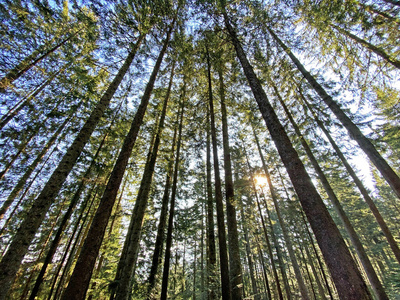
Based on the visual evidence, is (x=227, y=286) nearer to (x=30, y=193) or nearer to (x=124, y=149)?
(x=124, y=149)

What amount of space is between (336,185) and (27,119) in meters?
29.7

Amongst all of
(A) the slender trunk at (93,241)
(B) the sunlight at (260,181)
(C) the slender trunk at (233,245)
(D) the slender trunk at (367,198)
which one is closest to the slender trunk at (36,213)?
(A) the slender trunk at (93,241)

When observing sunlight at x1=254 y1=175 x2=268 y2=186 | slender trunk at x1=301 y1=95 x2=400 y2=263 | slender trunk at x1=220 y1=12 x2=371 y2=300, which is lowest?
slender trunk at x1=220 y1=12 x2=371 y2=300

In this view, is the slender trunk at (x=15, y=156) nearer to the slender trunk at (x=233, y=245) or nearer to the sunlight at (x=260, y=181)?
the slender trunk at (x=233, y=245)

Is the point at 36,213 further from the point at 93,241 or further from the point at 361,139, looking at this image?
the point at 361,139

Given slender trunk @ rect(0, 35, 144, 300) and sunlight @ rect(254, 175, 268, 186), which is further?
sunlight @ rect(254, 175, 268, 186)

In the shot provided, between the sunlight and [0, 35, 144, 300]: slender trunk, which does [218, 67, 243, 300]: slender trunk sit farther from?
the sunlight

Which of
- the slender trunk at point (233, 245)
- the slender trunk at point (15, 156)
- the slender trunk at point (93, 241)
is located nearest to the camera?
the slender trunk at point (93, 241)

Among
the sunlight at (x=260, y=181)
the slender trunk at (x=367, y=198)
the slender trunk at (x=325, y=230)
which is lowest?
the slender trunk at (x=325, y=230)

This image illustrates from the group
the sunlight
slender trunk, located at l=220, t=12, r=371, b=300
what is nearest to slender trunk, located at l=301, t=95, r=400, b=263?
the sunlight

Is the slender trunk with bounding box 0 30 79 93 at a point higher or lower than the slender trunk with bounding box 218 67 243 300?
higher

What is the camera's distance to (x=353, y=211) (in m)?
23.3

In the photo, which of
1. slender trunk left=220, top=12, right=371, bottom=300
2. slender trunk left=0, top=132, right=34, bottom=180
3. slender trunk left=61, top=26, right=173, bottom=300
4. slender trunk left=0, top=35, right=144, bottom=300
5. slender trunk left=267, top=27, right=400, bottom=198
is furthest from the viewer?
slender trunk left=0, top=132, right=34, bottom=180

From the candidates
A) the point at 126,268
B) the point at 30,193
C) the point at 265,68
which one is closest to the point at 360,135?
the point at 265,68
